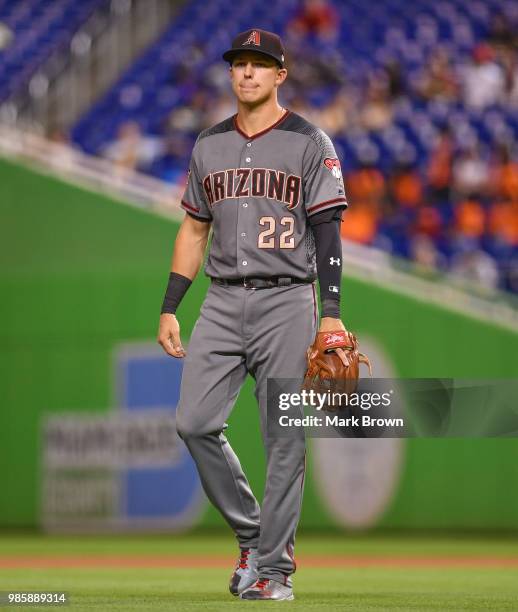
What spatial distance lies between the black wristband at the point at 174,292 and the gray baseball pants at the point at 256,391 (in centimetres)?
18

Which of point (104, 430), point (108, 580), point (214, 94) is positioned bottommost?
point (108, 580)

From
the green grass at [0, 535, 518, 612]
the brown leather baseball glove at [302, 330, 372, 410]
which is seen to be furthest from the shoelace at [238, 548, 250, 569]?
the brown leather baseball glove at [302, 330, 372, 410]

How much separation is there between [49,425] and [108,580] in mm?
4290

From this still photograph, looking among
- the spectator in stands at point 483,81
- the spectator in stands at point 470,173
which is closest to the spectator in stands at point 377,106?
the spectator in stands at point 483,81

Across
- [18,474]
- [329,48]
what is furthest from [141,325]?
[329,48]

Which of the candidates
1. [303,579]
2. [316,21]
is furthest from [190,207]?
[316,21]

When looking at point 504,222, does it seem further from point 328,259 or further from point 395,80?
point 328,259

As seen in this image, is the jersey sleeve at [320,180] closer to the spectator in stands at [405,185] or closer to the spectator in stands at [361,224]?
the spectator in stands at [361,224]

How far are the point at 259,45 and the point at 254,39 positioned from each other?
38 mm

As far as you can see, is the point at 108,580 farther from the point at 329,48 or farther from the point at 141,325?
the point at 329,48

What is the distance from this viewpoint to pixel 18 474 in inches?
394

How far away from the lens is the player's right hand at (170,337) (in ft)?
15.4

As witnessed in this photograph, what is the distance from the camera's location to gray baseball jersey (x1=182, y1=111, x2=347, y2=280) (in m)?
4.55

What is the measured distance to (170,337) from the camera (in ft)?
15.5
